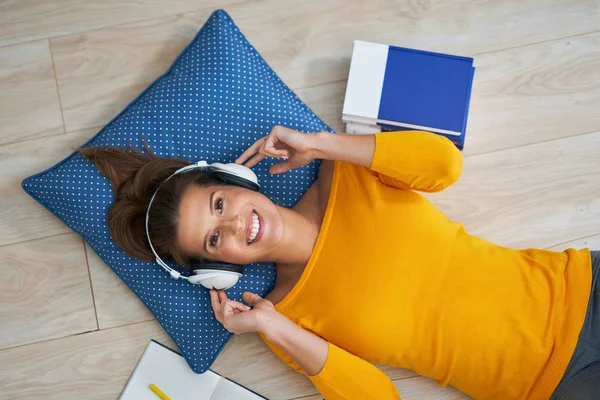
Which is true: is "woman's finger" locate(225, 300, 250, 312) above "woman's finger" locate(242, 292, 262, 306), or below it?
below

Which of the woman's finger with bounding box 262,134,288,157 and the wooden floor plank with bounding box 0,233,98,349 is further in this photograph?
the wooden floor plank with bounding box 0,233,98,349

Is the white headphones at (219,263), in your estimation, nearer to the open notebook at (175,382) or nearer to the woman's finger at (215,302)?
the woman's finger at (215,302)

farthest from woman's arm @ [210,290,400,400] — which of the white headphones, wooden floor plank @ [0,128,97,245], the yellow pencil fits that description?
wooden floor plank @ [0,128,97,245]

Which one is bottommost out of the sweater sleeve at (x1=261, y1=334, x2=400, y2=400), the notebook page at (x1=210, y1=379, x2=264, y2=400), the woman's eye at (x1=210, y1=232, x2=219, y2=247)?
the notebook page at (x1=210, y1=379, x2=264, y2=400)

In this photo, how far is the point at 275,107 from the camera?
1694 mm

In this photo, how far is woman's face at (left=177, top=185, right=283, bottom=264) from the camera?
1.35 m

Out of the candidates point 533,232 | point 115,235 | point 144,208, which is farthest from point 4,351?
point 533,232

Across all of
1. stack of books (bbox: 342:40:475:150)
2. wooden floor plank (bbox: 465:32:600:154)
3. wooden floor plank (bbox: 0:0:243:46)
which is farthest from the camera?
wooden floor plank (bbox: 0:0:243:46)

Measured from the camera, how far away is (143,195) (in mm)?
1479

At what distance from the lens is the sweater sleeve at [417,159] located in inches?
54.5

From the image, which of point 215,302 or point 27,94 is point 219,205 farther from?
point 27,94

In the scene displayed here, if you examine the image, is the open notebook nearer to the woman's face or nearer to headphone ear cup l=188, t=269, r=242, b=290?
headphone ear cup l=188, t=269, r=242, b=290

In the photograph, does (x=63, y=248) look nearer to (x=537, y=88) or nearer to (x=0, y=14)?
(x=0, y=14)

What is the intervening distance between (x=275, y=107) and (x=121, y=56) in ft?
2.06
